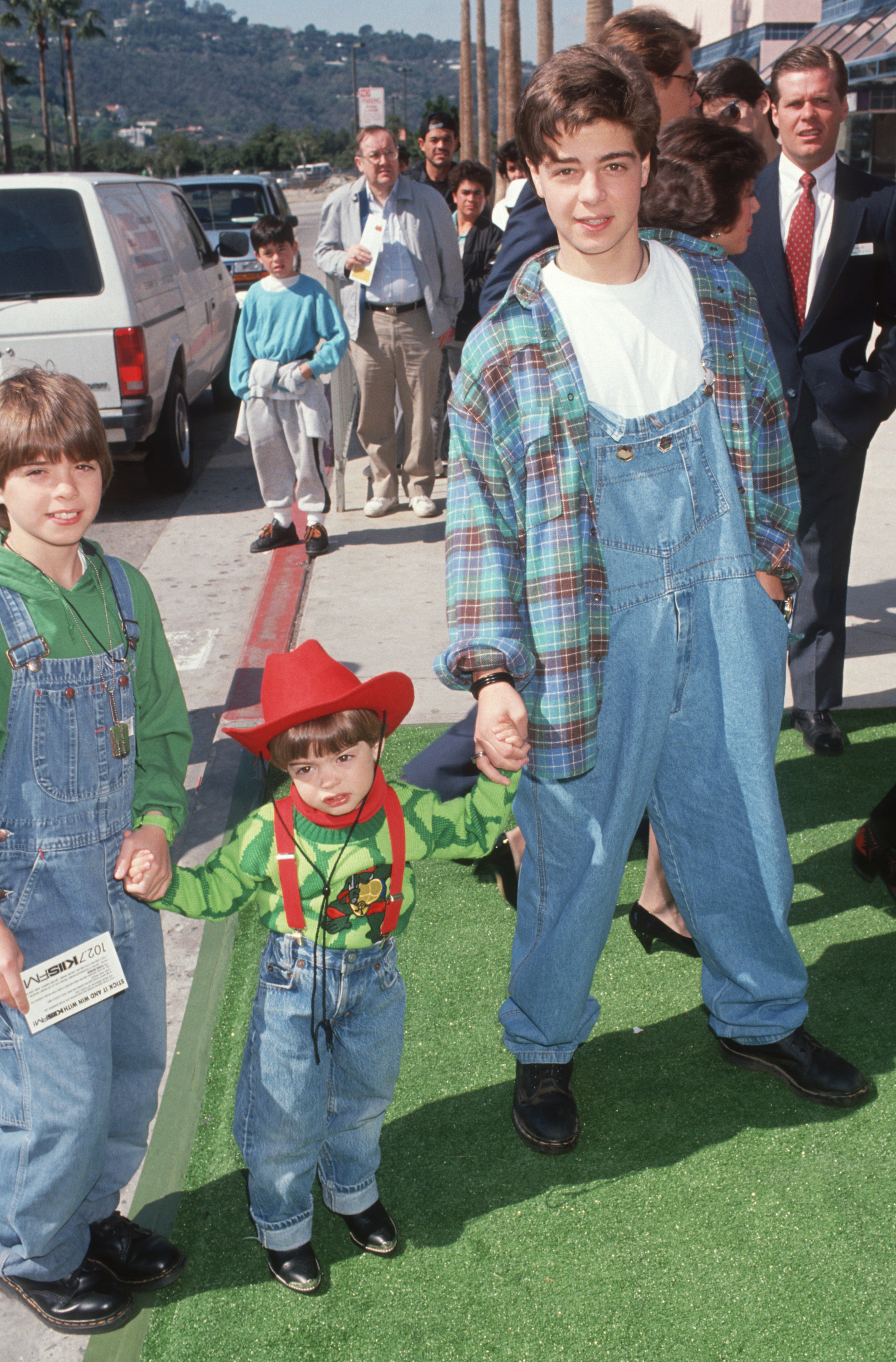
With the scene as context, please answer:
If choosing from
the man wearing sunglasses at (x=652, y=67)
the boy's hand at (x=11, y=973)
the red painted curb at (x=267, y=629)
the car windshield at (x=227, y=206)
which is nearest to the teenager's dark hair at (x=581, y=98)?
the man wearing sunglasses at (x=652, y=67)

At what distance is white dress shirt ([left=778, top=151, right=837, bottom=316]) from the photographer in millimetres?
4156

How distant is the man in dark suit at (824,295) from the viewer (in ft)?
13.5

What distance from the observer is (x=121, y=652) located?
2.27 m

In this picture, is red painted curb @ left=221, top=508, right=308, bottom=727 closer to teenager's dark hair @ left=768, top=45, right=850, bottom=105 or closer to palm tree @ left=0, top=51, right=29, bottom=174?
teenager's dark hair @ left=768, top=45, right=850, bottom=105

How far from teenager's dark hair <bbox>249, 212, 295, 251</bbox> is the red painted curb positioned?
5.63ft

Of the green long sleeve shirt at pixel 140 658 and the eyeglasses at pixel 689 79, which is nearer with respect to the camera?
the green long sleeve shirt at pixel 140 658

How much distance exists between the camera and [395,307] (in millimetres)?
7414

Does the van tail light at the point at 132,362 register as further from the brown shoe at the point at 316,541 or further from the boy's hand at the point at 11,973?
the boy's hand at the point at 11,973

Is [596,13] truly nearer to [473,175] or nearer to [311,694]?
[473,175]

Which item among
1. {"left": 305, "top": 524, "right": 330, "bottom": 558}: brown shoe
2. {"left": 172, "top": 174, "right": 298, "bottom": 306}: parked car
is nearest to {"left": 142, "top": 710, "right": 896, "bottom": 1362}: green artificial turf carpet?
{"left": 305, "top": 524, "right": 330, "bottom": 558}: brown shoe

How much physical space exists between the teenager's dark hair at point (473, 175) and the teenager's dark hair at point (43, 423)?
6.53 meters

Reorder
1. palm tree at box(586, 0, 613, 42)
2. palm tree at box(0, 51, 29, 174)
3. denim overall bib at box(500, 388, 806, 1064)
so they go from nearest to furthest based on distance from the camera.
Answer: denim overall bib at box(500, 388, 806, 1064) < palm tree at box(586, 0, 613, 42) < palm tree at box(0, 51, 29, 174)

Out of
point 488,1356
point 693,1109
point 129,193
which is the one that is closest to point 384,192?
point 129,193

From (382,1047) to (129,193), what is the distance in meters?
7.88
